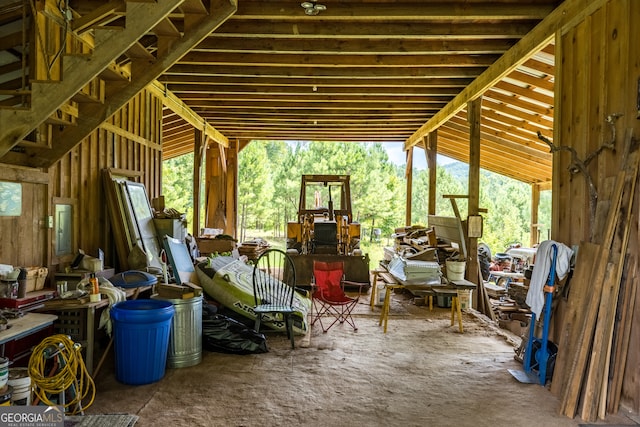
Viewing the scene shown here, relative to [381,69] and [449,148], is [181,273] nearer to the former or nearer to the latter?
[381,69]

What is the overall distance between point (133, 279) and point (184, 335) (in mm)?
1139

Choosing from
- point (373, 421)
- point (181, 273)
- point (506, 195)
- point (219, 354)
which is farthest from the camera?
point (506, 195)

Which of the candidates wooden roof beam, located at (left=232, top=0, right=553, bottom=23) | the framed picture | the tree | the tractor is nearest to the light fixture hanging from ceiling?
wooden roof beam, located at (left=232, top=0, right=553, bottom=23)

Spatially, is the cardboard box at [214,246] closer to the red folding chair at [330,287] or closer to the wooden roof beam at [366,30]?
the red folding chair at [330,287]

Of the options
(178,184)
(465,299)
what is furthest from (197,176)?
(178,184)

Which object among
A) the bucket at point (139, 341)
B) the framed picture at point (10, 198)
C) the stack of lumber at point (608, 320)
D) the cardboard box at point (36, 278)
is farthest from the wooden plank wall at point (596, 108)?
the framed picture at point (10, 198)

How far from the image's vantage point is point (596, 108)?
398cm

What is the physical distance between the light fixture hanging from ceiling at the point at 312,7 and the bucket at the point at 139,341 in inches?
143

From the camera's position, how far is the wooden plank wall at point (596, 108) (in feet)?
11.3

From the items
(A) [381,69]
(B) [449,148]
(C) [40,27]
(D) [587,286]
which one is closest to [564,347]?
(D) [587,286]

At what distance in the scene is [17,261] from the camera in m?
4.25

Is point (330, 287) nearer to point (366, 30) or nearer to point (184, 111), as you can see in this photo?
point (366, 30)

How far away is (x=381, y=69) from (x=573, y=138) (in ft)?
11.8

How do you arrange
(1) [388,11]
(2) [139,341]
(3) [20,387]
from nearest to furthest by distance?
(3) [20,387] < (2) [139,341] < (1) [388,11]
